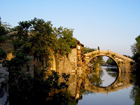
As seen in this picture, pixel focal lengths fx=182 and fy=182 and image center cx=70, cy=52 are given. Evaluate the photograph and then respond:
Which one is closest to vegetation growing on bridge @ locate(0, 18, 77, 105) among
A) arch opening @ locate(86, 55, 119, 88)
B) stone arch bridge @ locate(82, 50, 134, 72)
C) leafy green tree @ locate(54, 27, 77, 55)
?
leafy green tree @ locate(54, 27, 77, 55)

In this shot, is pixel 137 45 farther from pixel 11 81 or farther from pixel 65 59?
pixel 11 81

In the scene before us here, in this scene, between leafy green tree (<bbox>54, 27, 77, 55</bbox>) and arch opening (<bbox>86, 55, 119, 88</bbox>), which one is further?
leafy green tree (<bbox>54, 27, 77, 55</bbox>)

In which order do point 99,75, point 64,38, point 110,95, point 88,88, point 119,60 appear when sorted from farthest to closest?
1. point 119,60
2. point 99,75
3. point 64,38
4. point 88,88
5. point 110,95

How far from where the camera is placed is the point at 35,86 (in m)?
8.51

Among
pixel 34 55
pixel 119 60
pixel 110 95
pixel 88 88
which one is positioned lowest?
pixel 110 95

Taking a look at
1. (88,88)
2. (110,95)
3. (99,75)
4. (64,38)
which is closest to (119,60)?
(99,75)

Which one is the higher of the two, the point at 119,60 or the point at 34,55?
the point at 119,60

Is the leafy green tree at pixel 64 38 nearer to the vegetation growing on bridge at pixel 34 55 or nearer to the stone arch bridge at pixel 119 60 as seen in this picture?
the vegetation growing on bridge at pixel 34 55

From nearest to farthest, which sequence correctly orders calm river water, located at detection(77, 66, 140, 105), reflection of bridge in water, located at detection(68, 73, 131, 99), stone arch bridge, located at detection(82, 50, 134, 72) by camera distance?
calm river water, located at detection(77, 66, 140, 105) < reflection of bridge in water, located at detection(68, 73, 131, 99) < stone arch bridge, located at detection(82, 50, 134, 72)

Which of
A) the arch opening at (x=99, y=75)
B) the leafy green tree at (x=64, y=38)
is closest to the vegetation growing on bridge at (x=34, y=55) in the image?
the leafy green tree at (x=64, y=38)

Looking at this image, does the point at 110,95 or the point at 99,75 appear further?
the point at 99,75

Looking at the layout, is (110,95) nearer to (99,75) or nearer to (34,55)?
(34,55)

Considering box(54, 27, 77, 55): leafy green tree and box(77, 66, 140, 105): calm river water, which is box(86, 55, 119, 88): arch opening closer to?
box(77, 66, 140, 105): calm river water

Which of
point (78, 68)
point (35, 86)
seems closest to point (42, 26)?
point (35, 86)
